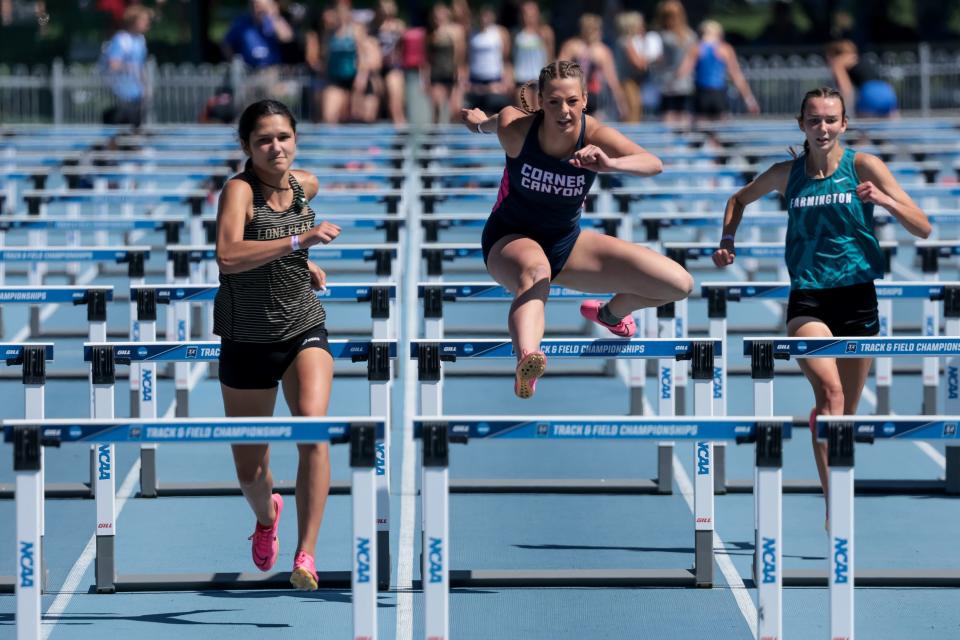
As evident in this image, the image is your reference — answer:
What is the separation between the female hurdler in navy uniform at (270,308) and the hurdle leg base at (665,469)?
2.80 metres

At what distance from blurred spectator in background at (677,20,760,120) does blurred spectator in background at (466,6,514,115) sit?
7.63ft

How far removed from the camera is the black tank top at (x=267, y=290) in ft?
22.6

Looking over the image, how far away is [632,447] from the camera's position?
10.6 metres

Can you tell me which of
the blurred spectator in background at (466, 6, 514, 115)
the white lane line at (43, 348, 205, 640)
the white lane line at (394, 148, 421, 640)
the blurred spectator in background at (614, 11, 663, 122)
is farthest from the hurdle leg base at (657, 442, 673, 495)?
the blurred spectator in background at (614, 11, 663, 122)

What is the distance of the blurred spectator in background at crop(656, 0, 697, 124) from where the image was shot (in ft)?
69.7

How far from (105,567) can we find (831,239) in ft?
11.7

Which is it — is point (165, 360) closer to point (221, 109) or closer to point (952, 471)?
point (952, 471)

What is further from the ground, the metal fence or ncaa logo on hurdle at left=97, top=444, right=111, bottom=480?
the metal fence

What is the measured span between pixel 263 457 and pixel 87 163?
1140cm

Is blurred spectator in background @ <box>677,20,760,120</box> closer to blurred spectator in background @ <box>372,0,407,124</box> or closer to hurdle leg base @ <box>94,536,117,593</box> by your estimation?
blurred spectator in background @ <box>372,0,407,124</box>

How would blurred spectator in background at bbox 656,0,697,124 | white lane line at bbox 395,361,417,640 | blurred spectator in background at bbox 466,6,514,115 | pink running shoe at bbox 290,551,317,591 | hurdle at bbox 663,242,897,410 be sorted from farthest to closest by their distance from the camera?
blurred spectator in background at bbox 466,6,514,115 → blurred spectator in background at bbox 656,0,697,124 → hurdle at bbox 663,242,897,410 → white lane line at bbox 395,361,417,640 → pink running shoe at bbox 290,551,317,591

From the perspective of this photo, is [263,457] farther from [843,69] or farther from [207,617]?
[843,69]

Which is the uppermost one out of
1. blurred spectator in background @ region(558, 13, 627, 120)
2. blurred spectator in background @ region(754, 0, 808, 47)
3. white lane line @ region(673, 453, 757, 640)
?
blurred spectator in background @ region(754, 0, 808, 47)

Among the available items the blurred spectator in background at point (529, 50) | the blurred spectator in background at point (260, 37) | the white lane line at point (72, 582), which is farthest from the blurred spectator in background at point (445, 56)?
the white lane line at point (72, 582)
